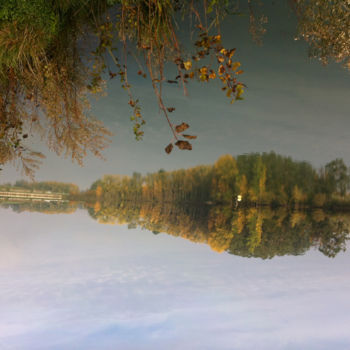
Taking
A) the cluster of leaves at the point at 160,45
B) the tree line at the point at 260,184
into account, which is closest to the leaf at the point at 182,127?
the cluster of leaves at the point at 160,45

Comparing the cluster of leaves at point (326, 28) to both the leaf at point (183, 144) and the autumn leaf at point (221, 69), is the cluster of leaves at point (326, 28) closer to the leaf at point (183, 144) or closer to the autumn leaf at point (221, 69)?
the autumn leaf at point (221, 69)

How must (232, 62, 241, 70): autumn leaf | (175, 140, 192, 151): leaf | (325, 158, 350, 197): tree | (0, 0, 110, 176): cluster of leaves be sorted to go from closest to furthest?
1. (175, 140, 192, 151): leaf
2. (232, 62, 241, 70): autumn leaf
3. (0, 0, 110, 176): cluster of leaves
4. (325, 158, 350, 197): tree

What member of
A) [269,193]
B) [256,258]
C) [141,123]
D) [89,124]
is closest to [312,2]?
[141,123]

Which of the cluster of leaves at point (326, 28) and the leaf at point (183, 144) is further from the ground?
the cluster of leaves at point (326, 28)

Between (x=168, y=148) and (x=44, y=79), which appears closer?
(x=168, y=148)

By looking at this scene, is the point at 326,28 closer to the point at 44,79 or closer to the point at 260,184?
the point at 44,79

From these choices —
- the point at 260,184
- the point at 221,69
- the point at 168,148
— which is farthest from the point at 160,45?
the point at 260,184

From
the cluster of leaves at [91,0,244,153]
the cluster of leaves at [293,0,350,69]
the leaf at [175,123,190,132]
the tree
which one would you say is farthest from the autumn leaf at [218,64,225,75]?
the tree

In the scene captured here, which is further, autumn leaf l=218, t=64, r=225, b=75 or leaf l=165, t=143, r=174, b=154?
autumn leaf l=218, t=64, r=225, b=75

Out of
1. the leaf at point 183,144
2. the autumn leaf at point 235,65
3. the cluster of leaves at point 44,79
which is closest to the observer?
the leaf at point 183,144

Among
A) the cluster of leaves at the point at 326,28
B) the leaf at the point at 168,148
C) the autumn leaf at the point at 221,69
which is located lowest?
the leaf at the point at 168,148

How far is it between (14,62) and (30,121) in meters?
1.10

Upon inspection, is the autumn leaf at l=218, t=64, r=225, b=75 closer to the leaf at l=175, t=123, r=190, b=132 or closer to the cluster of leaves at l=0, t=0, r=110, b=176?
the leaf at l=175, t=123, r=190, b=132

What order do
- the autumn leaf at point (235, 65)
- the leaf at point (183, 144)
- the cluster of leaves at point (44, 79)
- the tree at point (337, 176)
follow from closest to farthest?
the leaf at point (183, 144) < the autumn leaf at point (235, 65) < the cluster of leaves at point (44, 79) < the tree at point (337, 176)
